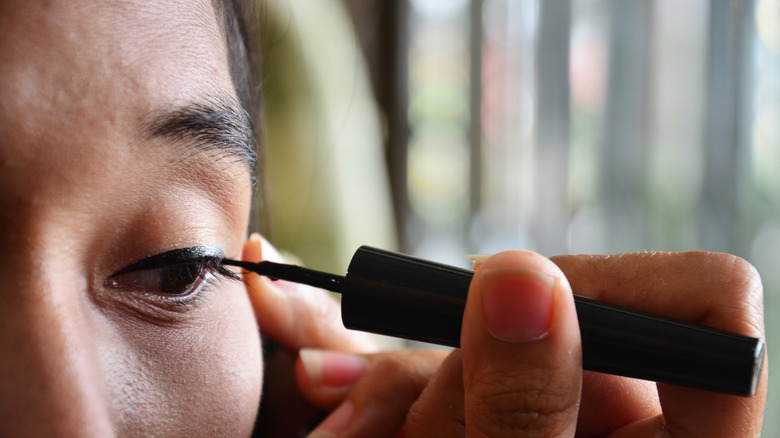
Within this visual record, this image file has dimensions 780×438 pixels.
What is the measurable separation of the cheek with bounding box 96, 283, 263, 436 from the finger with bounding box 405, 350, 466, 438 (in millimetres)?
140

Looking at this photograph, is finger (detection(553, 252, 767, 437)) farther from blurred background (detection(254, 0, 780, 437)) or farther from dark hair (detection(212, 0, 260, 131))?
blurred background (detection(254, 0, 780, 437))

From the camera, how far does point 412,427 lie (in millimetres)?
488

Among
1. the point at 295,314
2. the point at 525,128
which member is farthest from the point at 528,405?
the point at 525,128

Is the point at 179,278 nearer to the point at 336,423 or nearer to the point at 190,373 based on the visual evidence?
the point at 190,373

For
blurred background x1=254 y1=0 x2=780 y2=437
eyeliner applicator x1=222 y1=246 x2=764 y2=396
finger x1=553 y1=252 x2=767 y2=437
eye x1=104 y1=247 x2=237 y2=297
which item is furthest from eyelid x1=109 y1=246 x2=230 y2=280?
blurred background x1=254 y1=0 x2=780 y2=437

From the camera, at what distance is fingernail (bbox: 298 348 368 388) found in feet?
2.04

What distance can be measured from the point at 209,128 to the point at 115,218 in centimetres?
→ 9

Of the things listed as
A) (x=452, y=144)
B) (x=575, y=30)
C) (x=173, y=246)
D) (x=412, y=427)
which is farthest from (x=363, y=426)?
(x=452, y=144)

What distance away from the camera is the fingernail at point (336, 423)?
567 mm

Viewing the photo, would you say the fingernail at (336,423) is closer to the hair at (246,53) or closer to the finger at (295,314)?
the finger at (295,314)

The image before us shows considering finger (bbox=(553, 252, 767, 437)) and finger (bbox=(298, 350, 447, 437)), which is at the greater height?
finger (bbox=(553, 252, 767, 437))

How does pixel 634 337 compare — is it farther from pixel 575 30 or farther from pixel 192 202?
pixel 575 30

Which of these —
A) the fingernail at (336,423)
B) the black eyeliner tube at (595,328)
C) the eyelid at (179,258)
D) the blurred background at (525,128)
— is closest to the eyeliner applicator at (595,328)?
the black eyeliner tube at (595,328)

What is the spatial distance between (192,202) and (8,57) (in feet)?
0.46
